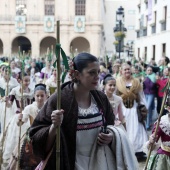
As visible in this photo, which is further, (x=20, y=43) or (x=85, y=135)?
(x=20, y=43)

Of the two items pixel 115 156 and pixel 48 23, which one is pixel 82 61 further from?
pixel 48 23

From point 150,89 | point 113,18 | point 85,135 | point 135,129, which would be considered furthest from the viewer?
point 113,18

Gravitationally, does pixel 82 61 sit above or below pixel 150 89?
above

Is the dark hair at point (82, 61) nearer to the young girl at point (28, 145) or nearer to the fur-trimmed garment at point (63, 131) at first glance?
the fur-trimmed garment at point (63, 131)

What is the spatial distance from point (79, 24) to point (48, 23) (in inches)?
148

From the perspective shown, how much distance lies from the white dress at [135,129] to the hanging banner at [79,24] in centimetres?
3509

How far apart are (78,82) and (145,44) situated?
95.2ft

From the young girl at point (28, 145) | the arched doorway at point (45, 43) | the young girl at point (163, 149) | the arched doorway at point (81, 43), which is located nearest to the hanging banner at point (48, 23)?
the arched doorway at point (45, 43)

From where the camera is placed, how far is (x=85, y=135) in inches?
109

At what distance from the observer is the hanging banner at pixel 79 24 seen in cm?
4097

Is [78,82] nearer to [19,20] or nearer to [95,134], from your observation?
[95,134]

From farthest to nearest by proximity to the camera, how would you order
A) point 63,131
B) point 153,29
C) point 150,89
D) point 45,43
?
point 45,43 → point 153,29 → point 150,89 → point 63,131

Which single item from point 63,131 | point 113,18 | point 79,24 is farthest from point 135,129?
point 113,18

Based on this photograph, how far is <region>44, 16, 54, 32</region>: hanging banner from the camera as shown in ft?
134
